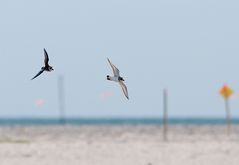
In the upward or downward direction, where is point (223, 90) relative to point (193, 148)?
upward

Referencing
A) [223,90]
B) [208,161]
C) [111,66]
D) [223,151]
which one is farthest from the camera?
[223,90]

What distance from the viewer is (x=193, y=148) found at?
2477cm

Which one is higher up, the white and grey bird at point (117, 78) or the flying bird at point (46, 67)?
the flying bird at point (46, 67)

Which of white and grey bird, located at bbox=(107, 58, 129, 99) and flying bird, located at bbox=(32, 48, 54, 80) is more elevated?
flying bird, located at bbox=(32, 48, 54, 80)

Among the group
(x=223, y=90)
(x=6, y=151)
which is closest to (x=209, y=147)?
A: (x=6, y=151)

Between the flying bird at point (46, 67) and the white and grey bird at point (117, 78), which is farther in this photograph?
the white and grey bird at point (117, 78)

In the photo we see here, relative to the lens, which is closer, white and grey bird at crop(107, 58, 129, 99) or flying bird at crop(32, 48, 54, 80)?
flying bird at crop(32, 48, 54, 80)

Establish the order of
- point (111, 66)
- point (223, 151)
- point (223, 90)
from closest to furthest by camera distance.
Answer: point (111, 66) < point (223, 151) < point (223, 90)

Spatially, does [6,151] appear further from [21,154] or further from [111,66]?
[111,66]

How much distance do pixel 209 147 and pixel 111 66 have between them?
62.0 feet

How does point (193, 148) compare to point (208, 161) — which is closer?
point (208, 161)

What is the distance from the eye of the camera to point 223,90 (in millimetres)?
34250

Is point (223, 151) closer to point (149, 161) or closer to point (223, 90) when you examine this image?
point (149, 161)

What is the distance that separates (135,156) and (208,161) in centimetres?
215
